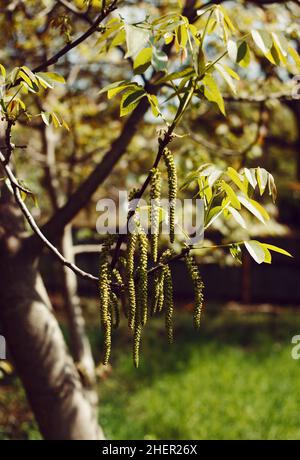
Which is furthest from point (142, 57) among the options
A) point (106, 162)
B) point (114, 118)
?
point (114, 118)

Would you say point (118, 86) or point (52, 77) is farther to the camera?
point (52, 77)

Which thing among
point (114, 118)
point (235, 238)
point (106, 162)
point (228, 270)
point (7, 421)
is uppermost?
point (114, 118)

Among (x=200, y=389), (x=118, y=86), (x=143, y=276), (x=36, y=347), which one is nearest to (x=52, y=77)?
(x=118, y=86)

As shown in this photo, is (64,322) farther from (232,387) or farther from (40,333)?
(40,333)

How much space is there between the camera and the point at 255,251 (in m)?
1.32

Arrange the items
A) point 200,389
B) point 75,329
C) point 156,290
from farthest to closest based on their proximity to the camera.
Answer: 1. point 200,389
2. point 75,329
3. point 156,290

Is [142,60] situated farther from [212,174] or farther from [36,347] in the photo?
[36,347]

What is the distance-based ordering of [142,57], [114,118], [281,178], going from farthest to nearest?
[281,178], [114,118], [142,57]

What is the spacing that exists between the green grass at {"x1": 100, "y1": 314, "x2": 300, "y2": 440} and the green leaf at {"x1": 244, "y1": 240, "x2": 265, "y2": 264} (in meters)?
2.56

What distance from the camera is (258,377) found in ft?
16.2

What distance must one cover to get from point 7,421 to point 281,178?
9320 mm

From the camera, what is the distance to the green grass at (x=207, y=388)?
13.0 feet

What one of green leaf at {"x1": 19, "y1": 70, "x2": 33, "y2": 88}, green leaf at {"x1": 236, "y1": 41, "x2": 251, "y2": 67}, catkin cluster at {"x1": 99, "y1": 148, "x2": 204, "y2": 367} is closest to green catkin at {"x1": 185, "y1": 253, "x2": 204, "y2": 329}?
catkin cluster at {"x1": 99, "y1": 148, "x2": 204, "y2": 367}

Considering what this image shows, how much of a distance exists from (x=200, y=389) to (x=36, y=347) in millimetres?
2754
